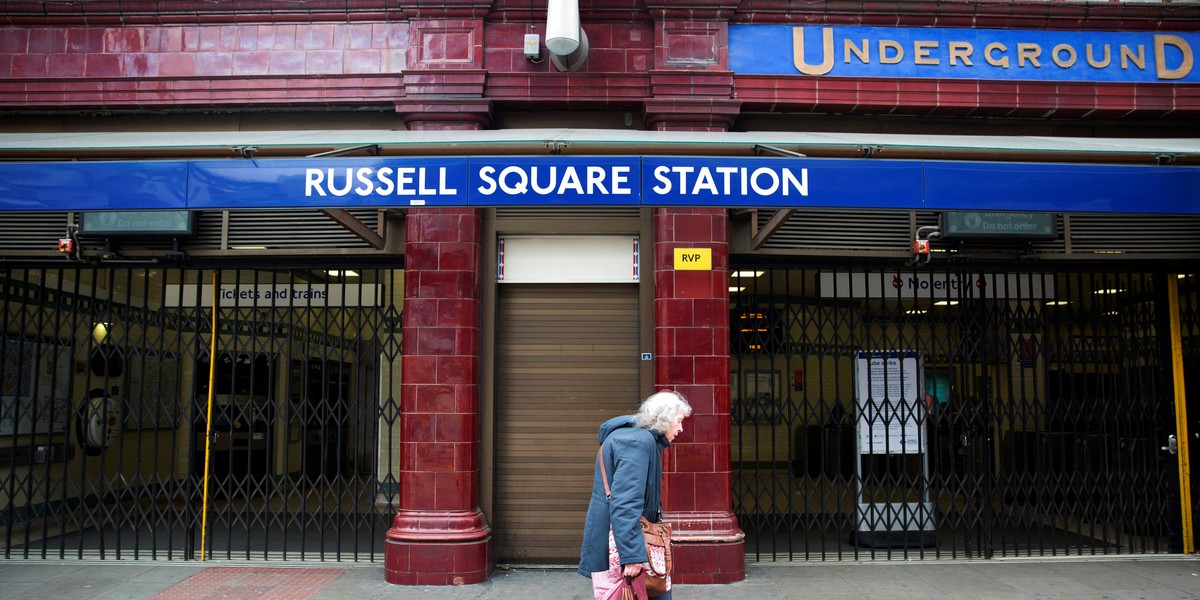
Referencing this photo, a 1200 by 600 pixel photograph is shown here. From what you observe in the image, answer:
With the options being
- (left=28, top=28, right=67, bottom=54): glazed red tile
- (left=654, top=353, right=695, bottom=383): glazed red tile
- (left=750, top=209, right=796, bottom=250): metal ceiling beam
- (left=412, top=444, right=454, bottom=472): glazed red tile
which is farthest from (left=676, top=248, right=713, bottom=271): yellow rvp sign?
(left=28, top=28, right=67, bottom=54): glazed red tile

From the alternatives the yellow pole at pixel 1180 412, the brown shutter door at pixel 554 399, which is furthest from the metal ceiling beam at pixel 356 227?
the yellow pole at pixel 1180 412

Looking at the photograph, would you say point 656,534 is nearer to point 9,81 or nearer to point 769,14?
point 769,14

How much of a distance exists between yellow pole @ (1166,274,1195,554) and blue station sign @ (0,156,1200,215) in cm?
416

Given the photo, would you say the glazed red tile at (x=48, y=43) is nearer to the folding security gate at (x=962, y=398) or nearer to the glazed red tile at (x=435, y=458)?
the glazed red tile at (x=435, y=458)

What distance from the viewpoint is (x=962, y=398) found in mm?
8703

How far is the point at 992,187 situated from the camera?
19.0ft

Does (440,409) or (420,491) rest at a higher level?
(440,409)

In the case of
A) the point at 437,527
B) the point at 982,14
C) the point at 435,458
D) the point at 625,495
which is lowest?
the point at 437,527

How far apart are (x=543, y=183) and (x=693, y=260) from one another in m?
2.55

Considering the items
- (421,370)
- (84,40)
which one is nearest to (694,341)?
(421,370)

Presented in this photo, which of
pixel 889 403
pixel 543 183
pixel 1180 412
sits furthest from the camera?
pixel 1180 412

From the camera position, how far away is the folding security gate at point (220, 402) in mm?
8289

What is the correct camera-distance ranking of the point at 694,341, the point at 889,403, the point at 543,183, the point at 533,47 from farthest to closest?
the point at 889,403, the point at 533,47, the point at 694,341, the point at 543,183

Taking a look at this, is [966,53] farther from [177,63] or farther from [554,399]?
[177,63]
